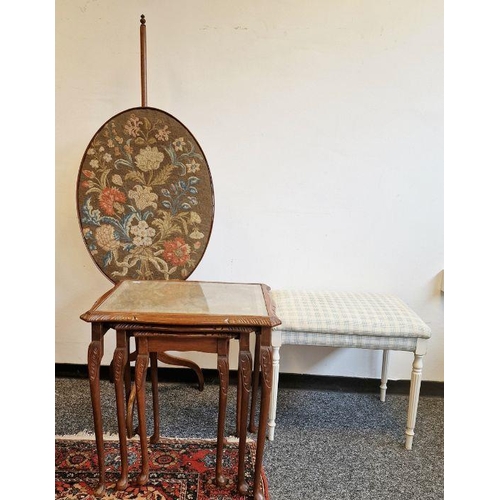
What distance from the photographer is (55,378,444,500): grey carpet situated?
1.47 m

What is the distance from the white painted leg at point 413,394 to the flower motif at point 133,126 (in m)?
1.41

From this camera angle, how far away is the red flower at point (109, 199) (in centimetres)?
170

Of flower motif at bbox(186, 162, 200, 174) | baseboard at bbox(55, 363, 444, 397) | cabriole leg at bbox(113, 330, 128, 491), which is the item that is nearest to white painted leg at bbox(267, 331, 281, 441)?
baseboard at bbox(55, 363, 444, 397)

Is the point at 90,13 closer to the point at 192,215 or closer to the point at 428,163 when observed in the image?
the point at 192,215

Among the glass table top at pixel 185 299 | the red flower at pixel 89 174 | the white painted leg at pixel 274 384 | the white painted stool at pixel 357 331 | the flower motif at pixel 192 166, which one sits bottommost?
the white painted leg at pixel 274 384

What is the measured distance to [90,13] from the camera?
6.24 ft

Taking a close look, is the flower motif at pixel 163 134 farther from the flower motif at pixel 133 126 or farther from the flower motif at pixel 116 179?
the flower motif at pixel 116 179

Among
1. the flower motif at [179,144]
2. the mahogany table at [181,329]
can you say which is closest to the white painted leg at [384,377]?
the mahogany table at [181,329]

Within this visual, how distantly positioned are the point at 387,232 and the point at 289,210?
48 centimetres

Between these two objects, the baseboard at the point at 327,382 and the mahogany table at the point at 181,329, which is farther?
the baseboard at the point at 327,382

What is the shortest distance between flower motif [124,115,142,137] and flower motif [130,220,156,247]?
0.36 m

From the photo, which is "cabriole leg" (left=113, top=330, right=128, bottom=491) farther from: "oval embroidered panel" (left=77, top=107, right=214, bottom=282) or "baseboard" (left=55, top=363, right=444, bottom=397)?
"baseboard" (left=55, top=363, right=444, bottom=397)
